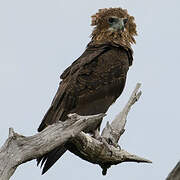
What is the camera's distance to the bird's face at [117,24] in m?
9.94

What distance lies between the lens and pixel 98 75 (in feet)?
30.6

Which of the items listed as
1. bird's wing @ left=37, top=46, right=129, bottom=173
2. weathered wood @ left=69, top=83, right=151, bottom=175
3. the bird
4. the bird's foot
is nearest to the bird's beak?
the bird

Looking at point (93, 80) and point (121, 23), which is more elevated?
point (121, 23)

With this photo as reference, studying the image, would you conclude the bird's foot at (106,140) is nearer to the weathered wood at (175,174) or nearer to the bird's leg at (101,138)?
the bird's leg at (101,138)

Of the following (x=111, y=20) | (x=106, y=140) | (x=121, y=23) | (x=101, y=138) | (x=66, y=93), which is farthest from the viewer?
(x=111, y=20)

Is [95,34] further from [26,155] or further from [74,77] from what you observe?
[26,155]

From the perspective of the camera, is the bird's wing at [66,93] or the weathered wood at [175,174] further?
the bird's wing at [66,93]

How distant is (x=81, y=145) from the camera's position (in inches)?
295

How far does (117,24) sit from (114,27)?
70 millimetres

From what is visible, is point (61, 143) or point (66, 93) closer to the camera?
point (61, 143)

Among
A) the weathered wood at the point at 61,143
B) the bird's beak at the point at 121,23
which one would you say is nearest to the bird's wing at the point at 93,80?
the bird's beak at the point at 121,23

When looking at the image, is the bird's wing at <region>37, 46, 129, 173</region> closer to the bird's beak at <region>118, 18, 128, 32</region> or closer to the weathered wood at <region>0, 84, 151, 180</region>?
the bird's beak at <region>118, 18, 128, 32</region>

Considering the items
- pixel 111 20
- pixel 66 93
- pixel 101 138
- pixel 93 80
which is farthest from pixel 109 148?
pixel 111 20

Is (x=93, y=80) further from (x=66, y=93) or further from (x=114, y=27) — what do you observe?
(x=114, y=27)
